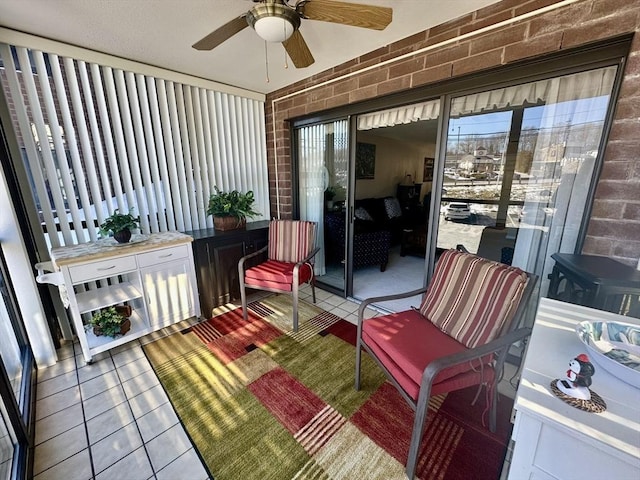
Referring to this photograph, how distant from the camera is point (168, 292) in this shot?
7.67 ft

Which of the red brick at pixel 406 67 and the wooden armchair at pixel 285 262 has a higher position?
the red brick at pixel 406 67

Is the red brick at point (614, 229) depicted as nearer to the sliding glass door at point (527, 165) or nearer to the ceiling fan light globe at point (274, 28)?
the sliding glass door at point (527, 165)

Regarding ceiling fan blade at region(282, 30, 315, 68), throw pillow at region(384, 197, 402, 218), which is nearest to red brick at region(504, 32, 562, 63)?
ceiling fan blade at region(282, 30, 315, 68)

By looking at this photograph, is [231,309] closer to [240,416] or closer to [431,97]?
[240,416]

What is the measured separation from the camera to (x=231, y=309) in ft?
9.26

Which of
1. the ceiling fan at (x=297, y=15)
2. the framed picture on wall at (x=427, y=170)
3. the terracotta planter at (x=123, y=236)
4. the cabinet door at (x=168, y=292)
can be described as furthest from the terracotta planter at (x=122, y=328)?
the framed picture on wall at (x=427, y=170)

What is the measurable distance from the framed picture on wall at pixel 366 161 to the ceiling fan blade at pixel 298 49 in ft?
9.87

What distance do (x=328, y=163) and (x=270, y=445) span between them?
263 centimetres

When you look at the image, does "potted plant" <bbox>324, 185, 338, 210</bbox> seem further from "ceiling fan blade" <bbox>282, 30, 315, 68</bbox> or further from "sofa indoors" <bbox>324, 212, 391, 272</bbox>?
"ceiling fan blade" <bbox>282, 30, 315, 68</bbox>

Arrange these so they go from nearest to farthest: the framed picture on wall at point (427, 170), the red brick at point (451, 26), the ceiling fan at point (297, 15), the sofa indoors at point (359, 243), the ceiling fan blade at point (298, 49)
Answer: the ceiling fan at point (297, 15)
the ceiling fan blade at point (298, 49)
the red brick at point (451, 26)
the sofa indoors at point (359, 243)
the framed picture on wall at point (427, 170)

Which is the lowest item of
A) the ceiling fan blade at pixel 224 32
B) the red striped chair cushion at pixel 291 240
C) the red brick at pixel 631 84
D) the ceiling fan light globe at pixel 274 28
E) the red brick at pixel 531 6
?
the red striped chair cushion at pixel 291 240

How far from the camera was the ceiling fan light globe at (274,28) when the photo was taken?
1.24 m

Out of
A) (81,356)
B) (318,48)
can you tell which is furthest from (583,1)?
(81,356)

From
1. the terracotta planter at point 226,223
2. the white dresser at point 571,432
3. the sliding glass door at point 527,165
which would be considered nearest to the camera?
the white dresser at point 571,432
